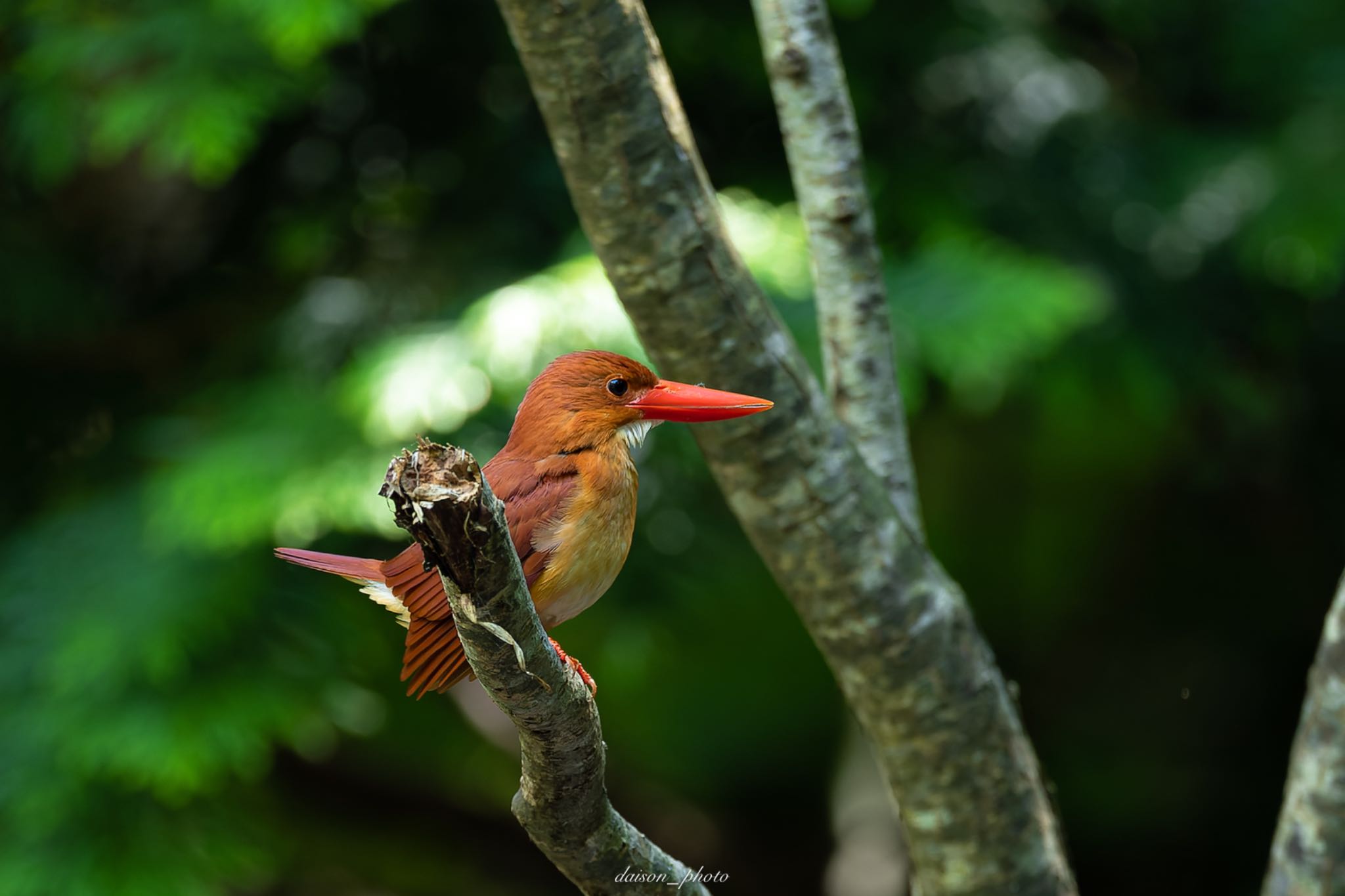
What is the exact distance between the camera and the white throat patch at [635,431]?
1.61 m

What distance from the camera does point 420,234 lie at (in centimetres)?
346

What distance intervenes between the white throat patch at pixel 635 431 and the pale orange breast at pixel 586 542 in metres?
0.07

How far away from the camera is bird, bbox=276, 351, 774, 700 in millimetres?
1421

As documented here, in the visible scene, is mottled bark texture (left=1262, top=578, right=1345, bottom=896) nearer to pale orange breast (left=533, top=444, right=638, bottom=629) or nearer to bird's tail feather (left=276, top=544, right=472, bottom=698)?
pale orange breast (left=533, top=444, right=638, bottom=629)

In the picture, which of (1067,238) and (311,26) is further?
(1067,238)

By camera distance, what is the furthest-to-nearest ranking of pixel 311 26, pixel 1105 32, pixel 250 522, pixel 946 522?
pixel 946 522
pixel 1105 32
pixel 250 522
pixel 311 26

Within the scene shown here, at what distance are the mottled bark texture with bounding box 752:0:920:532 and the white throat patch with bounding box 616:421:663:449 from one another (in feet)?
1.65

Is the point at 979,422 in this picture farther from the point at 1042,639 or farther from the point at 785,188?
the point at 785,188

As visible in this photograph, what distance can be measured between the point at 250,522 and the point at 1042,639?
333cm

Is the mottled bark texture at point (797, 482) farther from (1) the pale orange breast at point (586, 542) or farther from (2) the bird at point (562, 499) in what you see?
(1) the pale orange breast at point (586, 542)

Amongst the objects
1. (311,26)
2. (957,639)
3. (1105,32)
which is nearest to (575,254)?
(311,26)

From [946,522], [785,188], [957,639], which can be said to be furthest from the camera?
[946,522]

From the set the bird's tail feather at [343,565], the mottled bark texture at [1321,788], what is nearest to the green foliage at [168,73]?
the bird's tail feather at [343,565]

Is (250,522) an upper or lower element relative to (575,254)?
lower
